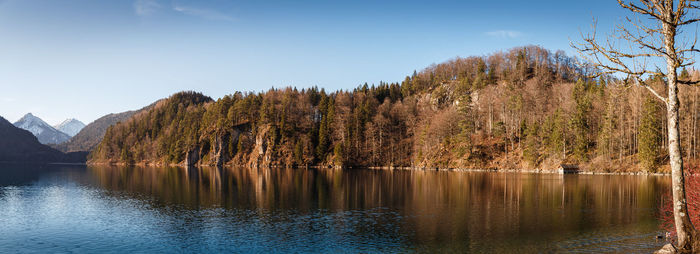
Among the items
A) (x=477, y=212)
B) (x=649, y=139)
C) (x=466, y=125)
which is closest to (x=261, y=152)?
(x=466, y=125)

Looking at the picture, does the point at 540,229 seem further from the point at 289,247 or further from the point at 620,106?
the point at 620,106

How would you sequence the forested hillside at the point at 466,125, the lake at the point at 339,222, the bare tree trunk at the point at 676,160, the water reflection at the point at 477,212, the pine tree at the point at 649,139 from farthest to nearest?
1. the forested hillside at the point at 466,125
2. the pine tree at the point at 649,139
3. the water reflection at the point at 477,212
4. the lake at the point at 339,222
5. the bare tree trunk at the point at 676,160

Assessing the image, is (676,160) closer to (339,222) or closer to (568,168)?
(339,222)

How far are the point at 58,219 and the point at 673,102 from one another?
155 ft

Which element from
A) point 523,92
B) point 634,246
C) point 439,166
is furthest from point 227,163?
point 634,246

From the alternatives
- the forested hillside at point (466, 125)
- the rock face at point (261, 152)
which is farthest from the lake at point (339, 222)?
the rock face at point (261, 152)

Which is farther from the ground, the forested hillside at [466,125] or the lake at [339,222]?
the forested hillside at [466,125]

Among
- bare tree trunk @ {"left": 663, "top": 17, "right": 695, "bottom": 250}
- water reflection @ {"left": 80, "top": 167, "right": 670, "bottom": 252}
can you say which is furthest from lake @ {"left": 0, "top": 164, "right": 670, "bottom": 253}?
bare tree trunk @ {"left": 663, "top": 17, "right": 695, "bottom": 250}

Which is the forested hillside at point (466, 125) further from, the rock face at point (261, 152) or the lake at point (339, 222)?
the lake at point (339, 222)

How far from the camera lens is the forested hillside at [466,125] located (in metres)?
99.8

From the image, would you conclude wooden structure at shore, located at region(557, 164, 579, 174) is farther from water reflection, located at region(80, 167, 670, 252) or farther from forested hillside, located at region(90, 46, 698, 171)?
water reflection, located at region(80, 167, 670, 252)

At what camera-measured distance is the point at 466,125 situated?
421ft

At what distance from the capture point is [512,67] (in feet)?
614

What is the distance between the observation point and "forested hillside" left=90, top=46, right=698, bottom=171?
99.8 m
